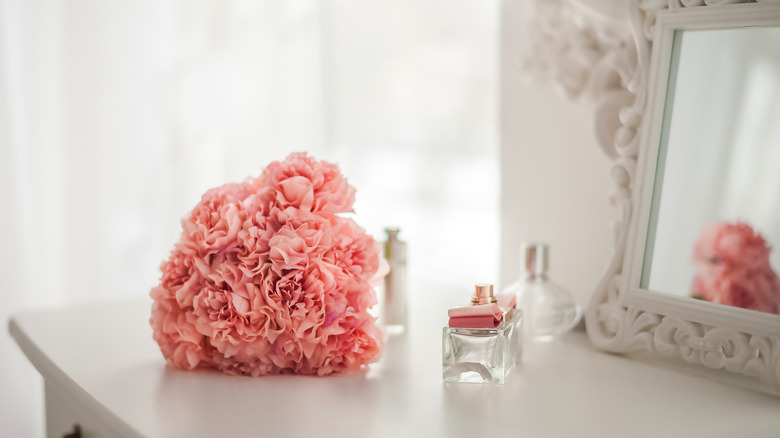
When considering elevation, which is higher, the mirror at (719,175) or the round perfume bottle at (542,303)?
the mirror at (719,175)

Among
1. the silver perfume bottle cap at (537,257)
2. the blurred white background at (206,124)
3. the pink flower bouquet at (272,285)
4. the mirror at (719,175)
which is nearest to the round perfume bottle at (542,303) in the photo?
the silver perfume bottle cap at (537,257)

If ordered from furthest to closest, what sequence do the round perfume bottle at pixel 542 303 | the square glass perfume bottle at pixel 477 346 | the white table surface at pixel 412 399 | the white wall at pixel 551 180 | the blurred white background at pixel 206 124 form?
the blurred white background at pixel 206 124 < the white wall at pixel 551 180 < the round perfume bottle at pixel 542 303 < the square glass perfume bottle at pixel 477 346 < the white table surface at pixel 412 399

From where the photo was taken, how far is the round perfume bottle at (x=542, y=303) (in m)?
1.02

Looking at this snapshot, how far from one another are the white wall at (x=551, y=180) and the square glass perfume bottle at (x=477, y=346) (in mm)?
355

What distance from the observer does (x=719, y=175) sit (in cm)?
84

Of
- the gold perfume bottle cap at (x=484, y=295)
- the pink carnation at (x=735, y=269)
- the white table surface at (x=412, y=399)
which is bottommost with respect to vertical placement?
the white table surface at (x=412, y=399)

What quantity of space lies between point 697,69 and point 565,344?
15.7 inches

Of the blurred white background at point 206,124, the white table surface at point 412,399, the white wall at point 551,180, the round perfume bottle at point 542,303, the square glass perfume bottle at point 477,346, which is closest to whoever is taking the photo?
the white table surface at point 412,399

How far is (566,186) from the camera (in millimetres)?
1188

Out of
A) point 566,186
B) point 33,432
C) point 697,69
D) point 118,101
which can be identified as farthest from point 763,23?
point 33,432

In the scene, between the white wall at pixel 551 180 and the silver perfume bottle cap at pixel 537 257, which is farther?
the white wall at pixel 551 180

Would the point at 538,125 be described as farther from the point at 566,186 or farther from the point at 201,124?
the point at 201,124

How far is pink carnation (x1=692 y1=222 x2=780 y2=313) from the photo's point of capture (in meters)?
0.80

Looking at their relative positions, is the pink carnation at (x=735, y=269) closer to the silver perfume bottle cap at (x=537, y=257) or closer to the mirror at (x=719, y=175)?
the mirror at (x=719, y=175)
